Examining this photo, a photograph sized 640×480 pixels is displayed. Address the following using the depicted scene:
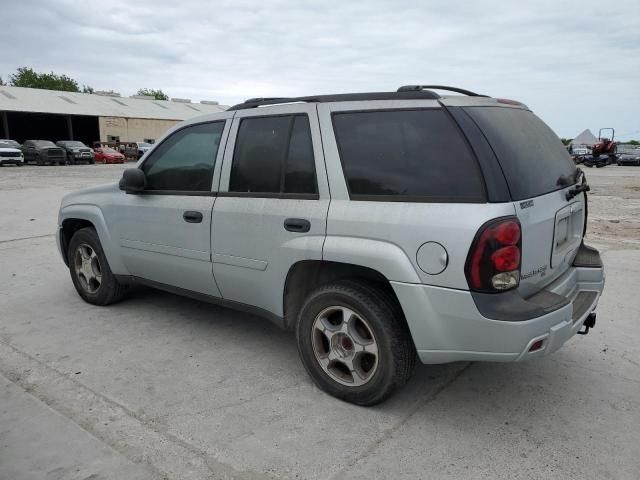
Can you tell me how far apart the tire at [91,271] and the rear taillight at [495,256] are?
339 centimetres

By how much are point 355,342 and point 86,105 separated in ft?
164

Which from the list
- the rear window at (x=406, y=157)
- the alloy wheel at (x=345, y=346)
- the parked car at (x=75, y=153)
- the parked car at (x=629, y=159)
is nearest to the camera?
the rear window at (x=406, y=157)

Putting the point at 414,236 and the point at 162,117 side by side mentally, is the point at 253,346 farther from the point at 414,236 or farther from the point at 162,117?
the point at 162,117

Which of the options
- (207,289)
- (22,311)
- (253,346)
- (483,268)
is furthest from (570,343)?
(22,311)

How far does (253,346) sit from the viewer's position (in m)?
3.98

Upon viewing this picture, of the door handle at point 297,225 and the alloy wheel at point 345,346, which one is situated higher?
the door handle at point 297,225

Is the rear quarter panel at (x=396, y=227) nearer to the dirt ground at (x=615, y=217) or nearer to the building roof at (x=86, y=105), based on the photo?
the dirt ground at (x=615, y=217)

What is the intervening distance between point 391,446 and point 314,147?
1753 millimetres

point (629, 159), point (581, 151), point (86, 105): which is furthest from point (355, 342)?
point (86, 105)

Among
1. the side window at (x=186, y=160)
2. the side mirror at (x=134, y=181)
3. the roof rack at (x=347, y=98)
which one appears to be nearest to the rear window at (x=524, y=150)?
the roof rack at (x=347, y=98)

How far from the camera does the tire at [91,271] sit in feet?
15.4

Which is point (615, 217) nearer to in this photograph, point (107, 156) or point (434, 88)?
point (434, 88)

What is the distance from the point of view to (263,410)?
9.94 ft

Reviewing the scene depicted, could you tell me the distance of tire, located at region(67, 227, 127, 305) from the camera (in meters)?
4.68
